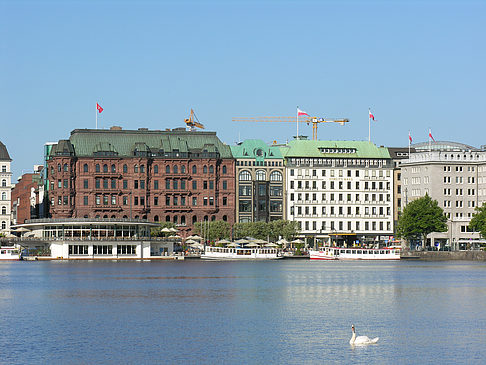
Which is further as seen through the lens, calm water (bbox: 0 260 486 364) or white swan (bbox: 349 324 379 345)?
white swan (bbox: 349 324 379 345)

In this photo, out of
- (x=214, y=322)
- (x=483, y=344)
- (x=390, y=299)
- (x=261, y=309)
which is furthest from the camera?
(x=390, y=299)

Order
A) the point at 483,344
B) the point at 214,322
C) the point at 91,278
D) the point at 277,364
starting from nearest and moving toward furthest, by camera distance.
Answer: the point at 277,364, the point at 483,344, the point at 214,322, the point at 91,278

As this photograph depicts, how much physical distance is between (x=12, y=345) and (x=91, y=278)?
7165 cm

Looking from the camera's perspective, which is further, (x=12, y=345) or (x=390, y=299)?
(x=390, y=299)

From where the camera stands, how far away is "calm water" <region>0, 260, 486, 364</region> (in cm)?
6575

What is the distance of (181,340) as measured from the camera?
71812mm

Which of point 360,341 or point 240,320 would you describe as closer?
point 360,341

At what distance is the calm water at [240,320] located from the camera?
65.8 meters

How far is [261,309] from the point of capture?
92.8 metres

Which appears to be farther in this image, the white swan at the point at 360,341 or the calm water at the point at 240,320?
the white swan at the point at 360,341

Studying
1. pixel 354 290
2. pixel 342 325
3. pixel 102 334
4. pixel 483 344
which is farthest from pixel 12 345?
pixel 354 290

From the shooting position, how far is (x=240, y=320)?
3305 inches

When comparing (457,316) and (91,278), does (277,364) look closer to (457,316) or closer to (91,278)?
(457,316)

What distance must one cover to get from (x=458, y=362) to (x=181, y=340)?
19.6m
